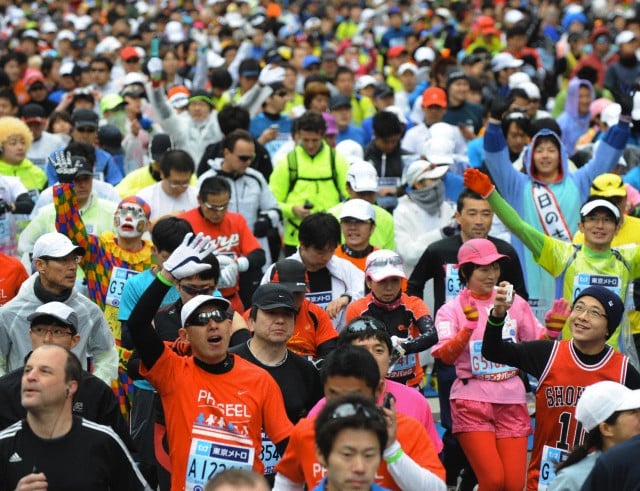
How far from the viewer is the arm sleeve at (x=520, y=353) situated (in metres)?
7.66

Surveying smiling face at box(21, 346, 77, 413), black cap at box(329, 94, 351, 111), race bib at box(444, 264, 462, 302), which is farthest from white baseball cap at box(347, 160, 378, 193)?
smiling face at box(21, 346, 77, 413)

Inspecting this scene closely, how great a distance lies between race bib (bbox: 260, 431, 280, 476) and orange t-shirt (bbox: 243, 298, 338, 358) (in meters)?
1.08

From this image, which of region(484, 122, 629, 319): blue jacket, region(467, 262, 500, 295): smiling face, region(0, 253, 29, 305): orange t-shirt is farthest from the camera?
region(484, 122, 629, 319): blue jacket

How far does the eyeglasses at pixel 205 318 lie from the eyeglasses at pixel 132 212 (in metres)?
2.91

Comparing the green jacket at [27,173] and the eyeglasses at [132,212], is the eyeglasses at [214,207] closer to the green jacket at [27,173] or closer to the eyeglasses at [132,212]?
the eyeglasses at [132,212]

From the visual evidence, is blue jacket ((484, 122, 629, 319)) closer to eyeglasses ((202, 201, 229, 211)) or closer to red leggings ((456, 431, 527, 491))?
eyeglasses ((202, 201, 229, 211))

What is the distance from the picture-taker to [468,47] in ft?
72.8

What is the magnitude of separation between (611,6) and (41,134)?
15.9m

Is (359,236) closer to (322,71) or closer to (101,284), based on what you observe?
(101,284)

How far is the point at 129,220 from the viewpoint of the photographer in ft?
31.0

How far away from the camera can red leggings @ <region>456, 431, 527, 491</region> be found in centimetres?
813

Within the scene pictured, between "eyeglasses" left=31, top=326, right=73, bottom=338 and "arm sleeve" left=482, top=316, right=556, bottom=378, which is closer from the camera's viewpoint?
"eyeglasses" left=31, top=326, right=73, bottom=338

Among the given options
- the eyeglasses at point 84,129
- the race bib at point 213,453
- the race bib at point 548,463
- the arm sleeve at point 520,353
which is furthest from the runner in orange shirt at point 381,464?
the eyeglasses at point 84,129

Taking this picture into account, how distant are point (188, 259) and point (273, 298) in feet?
2.09
